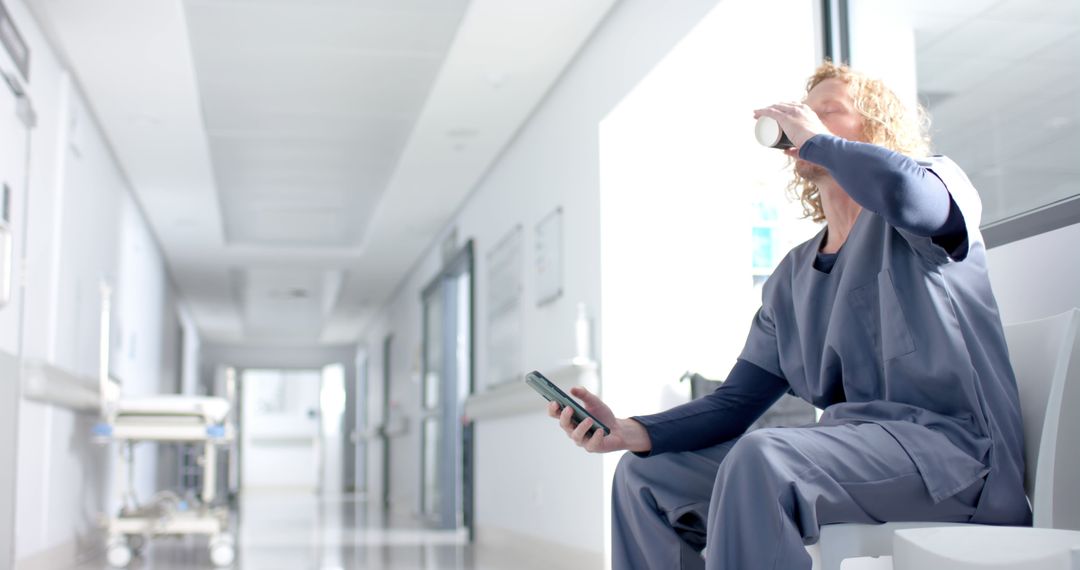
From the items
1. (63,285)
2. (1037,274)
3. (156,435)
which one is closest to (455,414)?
(156,435)

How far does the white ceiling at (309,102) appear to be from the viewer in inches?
196

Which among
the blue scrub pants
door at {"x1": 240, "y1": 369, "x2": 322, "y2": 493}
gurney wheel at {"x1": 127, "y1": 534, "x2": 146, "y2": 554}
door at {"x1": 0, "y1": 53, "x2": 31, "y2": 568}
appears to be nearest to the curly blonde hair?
the blue scrub pants

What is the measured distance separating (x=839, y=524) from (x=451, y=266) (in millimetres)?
7536

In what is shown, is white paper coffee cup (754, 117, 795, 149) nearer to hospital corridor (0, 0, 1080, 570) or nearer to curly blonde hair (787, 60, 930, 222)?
hospital corridor (0, 0, 1080, 570)

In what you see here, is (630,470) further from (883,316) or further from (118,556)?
(118,556)

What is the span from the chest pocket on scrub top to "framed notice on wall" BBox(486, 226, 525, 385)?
465 cm

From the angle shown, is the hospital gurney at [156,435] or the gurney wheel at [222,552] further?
the hospital gurney at [156,435]

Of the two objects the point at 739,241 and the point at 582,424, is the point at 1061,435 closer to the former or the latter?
the point at 582,424

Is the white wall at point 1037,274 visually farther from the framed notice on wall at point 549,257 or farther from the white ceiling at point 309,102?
the framed notice on wall at point 549,257

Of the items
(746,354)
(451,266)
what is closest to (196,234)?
(451,266)

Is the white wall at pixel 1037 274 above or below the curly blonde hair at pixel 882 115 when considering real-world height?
below

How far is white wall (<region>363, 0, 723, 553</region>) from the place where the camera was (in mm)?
4645

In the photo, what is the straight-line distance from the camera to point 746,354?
80.2 inches

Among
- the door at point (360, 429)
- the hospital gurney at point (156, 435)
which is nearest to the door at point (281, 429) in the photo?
the door at point (360, 429)
